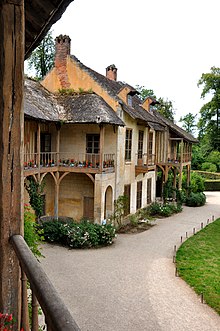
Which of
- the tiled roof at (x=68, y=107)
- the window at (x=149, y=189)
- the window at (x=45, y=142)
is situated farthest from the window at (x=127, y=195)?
the window at (x=45, y=142)

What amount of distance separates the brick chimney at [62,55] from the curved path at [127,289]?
10.0 m

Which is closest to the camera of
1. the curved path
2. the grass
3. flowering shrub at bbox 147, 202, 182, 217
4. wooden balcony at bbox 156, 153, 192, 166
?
the curved path

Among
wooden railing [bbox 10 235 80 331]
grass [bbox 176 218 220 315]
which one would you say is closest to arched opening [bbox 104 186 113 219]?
grass [bbox 176 218 220 315]

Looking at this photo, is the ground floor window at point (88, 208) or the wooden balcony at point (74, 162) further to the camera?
the ground floor window at point (88, 208)

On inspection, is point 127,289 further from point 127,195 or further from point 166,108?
point 166,108

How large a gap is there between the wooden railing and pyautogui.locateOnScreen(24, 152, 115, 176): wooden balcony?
13252mm

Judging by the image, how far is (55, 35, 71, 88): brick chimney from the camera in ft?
62.3

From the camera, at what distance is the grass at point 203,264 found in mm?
10484

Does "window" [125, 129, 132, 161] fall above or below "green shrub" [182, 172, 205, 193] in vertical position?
above

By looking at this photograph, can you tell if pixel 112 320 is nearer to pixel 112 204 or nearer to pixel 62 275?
pixel 62 275

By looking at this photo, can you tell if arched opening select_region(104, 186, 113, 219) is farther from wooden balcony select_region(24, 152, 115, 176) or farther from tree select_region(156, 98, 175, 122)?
tree select_region(156, 98, 175, 122)

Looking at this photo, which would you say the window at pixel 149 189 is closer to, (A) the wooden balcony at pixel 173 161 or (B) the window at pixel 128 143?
(A) the wooden balcony at pixel 173 161

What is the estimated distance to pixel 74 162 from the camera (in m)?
17.7

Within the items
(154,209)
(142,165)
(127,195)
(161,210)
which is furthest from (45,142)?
(161,210)
